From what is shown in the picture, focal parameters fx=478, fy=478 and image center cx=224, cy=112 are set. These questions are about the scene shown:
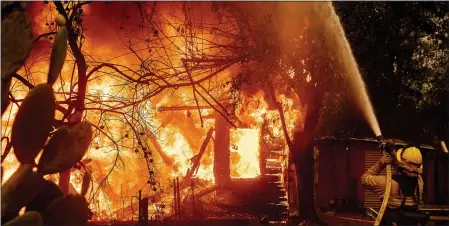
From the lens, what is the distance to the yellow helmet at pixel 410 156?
6.58 metres

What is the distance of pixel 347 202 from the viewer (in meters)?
18.3

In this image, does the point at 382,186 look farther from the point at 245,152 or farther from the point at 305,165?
the point at 245,152

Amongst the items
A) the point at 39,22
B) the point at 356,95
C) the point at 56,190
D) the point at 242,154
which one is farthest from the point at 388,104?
the point at 56,190

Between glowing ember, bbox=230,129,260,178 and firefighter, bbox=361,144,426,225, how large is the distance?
1116 centimetres

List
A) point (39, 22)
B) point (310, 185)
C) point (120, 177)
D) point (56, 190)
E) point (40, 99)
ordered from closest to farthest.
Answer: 1. point (40, 99)
2. point (56, 190)
3. point (39, 22)
4. point (310, 185)
5. point (120, 177)

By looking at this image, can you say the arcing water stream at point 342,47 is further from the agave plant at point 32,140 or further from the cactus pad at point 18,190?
the cactus pad at point 18,190

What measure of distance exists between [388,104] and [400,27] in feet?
14.1

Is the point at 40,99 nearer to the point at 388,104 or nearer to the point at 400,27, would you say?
the point at 400,27

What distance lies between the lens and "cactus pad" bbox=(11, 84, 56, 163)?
3602 millimetres

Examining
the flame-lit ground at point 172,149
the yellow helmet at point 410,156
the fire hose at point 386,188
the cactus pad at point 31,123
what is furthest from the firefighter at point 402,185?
the flame-lit ground at point 172,149

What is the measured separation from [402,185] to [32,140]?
5.05 m

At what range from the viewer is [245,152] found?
18.1 metres

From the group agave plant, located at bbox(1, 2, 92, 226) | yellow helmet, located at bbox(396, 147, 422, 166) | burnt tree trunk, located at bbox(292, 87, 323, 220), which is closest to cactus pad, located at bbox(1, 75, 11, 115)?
agave plant, located at bbox(1, 2, 92, 226)

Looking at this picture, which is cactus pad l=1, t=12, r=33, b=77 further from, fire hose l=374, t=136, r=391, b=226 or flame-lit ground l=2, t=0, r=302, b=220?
flame-lit ground l=2, t=0, r=302, b=220
